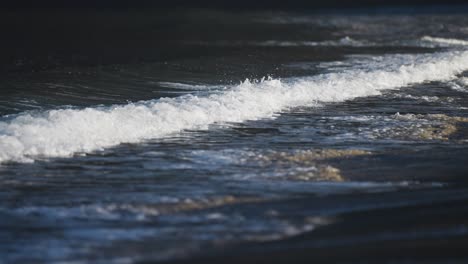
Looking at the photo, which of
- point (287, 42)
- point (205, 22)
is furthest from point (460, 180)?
point (205, 22)

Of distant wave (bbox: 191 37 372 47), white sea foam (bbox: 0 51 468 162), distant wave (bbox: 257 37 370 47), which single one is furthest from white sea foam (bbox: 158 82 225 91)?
distant wave (bbox: 257 37 370 47)

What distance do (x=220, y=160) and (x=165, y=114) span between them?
2609mm

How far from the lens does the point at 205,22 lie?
36.4 metres

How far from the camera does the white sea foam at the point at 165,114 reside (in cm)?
808

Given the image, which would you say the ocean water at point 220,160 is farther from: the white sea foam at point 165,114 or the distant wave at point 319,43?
the distant wave at point 319,43

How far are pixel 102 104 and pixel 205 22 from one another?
996 inches

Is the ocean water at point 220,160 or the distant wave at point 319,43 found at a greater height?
the distant wave at point 319,43

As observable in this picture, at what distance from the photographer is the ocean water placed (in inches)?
209

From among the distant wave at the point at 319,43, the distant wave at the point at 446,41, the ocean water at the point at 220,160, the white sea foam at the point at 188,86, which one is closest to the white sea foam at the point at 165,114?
the ocean water at the point at 220,160

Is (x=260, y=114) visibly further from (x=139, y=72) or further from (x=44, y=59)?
(x=44, y=59)

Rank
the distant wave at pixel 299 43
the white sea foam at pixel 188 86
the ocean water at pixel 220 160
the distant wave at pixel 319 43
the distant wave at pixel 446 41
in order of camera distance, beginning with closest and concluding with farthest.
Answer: the ocean water at pixel 220 160, the white sea foam at pixel 188 86, the distant wave at pixel 299 43, the distant wave at pixel 319 43, the distant wave at pixel 446 41

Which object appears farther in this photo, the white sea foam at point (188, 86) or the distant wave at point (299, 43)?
the distant wave at point (299, 43)

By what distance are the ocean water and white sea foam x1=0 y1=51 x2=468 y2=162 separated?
0.03 m

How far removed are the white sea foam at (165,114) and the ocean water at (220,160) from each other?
28 mm
